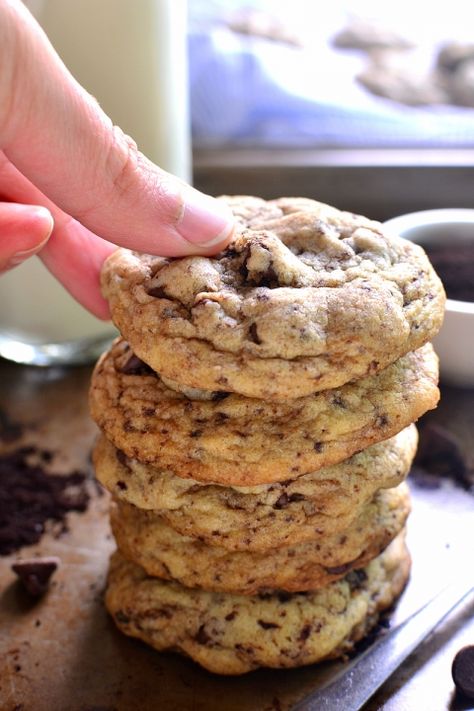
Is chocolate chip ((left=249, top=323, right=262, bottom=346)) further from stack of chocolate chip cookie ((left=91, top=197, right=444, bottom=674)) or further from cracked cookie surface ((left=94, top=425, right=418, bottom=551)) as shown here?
cracked cookie surface ((left=94, top=425, right=418, bottom=551))

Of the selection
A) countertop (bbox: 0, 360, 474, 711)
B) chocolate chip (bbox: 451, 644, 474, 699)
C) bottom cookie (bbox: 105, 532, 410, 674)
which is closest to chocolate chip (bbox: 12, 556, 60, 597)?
countertop (bbox: 0, 360, 474, 711)

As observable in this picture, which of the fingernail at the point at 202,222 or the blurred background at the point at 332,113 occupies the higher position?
the fingernail at the point at 202,222

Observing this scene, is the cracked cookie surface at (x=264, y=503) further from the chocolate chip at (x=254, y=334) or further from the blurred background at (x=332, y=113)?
the blurred background at (x=332, y=113)

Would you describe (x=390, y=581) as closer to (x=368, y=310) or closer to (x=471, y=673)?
(x=471, y=673)

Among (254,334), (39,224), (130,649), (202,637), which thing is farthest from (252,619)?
(39,224)

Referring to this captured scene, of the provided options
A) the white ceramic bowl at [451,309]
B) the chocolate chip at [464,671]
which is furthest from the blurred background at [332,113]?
the chocolate chip at [464,671]
